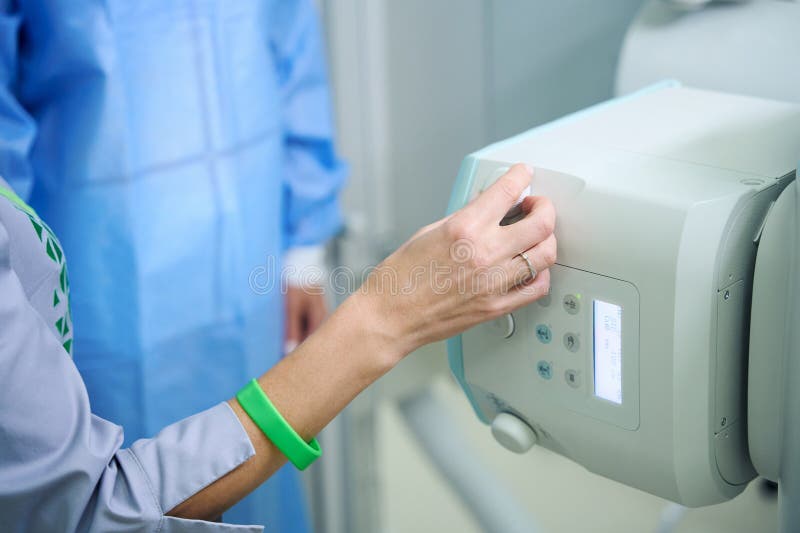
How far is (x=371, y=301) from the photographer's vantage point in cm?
67

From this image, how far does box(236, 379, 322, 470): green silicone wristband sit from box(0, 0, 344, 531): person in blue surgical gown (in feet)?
1.46

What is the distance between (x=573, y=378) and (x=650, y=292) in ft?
0.35

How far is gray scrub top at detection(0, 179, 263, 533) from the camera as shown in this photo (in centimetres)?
58

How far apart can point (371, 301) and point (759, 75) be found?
443 millimetres

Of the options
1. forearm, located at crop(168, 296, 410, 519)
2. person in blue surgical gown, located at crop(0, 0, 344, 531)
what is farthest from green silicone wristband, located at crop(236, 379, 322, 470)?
person in blue surgical gown, located at crop(0, 0, 344, 531)

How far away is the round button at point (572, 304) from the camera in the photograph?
2.11 ft

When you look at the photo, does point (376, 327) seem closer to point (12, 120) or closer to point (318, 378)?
point (318, 378)

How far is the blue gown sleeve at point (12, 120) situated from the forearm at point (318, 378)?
0.49 m

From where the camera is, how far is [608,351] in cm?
64

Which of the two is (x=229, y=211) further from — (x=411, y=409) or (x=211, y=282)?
(x=411, y=409)

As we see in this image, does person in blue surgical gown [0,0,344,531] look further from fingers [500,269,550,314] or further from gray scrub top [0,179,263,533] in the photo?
fingers [500,269,550,314]

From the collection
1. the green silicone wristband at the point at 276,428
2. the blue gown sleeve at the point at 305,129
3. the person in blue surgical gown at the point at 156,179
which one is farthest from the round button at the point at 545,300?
the blue gown sleeve at the point at 305,129

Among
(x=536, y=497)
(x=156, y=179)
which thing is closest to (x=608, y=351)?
(x=156, y=179)

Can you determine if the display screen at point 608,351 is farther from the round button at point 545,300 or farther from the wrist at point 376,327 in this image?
the wrist at point 376,327
